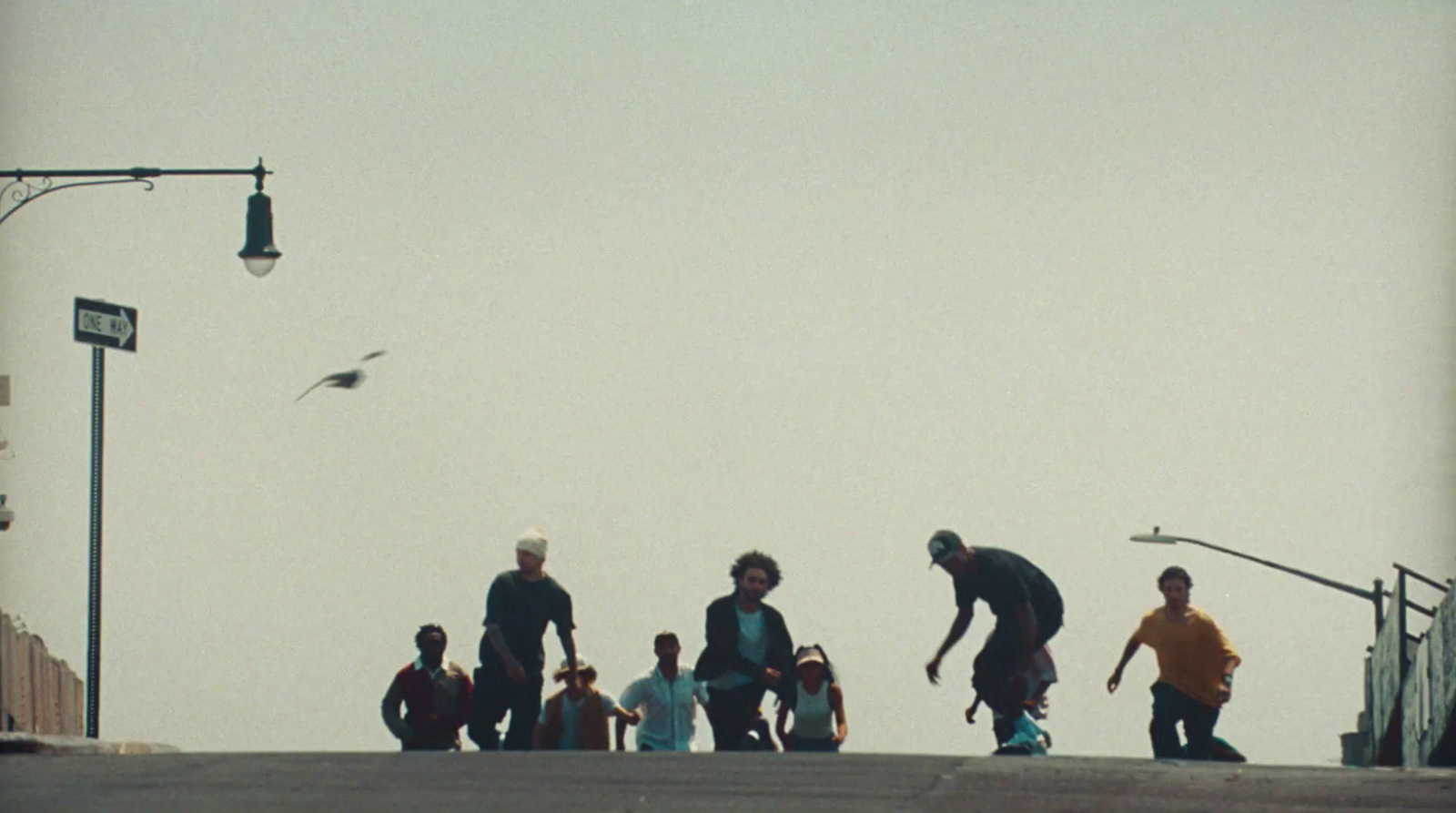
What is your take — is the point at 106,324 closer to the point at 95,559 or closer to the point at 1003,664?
the point at 95,559

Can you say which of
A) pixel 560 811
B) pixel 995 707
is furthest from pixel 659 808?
pixel 995 707

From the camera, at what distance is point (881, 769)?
1512 cm

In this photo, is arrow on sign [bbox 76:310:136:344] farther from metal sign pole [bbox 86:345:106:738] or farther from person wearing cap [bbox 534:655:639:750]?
person wearing cap [bbox 534:655:639:750]

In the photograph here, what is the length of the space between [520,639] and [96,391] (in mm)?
5578

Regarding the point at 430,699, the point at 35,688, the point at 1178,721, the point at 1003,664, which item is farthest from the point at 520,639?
the point at 35,688

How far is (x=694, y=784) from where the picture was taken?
14.6 metres

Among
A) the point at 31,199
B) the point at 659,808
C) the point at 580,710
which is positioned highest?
the point at 31,199

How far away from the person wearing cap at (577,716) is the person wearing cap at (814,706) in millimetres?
1003

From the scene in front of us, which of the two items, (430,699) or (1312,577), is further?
(1312,577)

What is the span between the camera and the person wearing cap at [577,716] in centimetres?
1925

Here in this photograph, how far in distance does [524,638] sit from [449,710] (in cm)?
87

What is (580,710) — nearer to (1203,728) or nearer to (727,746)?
(727,746)

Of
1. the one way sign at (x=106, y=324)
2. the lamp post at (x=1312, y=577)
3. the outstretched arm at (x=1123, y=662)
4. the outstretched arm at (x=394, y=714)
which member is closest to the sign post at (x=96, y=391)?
the one way sign at (x=106, y=324)

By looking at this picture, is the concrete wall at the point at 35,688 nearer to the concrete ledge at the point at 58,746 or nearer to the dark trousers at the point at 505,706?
the concrete ledge at the point at 58,746
